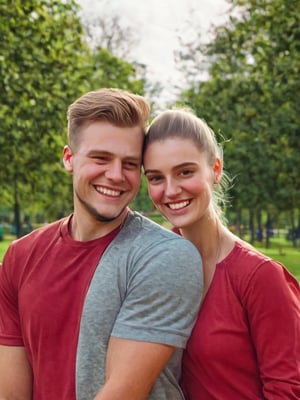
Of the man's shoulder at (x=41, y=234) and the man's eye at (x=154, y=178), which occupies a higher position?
the man's eye at (x=154, y=178)

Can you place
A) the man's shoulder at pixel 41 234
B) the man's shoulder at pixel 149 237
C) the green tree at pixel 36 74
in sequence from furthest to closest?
1. the green tree at pixel 36 74
2. the man's shoulder at pixel 41 234
3. the man's shoulder at pixel 149 237

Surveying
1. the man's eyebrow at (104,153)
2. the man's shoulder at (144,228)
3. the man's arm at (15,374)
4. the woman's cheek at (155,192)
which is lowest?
the man's arm at (15,374)

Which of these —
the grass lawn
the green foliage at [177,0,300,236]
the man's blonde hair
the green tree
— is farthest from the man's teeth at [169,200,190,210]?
the grass lawn

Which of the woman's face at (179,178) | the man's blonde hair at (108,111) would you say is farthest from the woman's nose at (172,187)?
the man's blonde hair at (108,111)

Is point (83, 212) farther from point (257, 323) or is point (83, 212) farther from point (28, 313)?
point (257, 323)

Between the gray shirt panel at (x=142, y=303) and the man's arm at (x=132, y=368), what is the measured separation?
33 millimetres

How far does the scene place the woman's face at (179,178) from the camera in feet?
9.89

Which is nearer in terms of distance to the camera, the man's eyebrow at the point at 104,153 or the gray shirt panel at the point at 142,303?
the gray shirt panel at the point at 142,303

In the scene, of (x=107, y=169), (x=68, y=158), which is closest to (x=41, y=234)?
(x=68, y=158)

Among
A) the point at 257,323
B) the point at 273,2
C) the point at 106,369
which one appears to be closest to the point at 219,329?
the point at 257,323

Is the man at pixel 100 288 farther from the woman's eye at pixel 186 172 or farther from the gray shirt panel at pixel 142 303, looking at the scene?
the woman's eye at pixel 186 172

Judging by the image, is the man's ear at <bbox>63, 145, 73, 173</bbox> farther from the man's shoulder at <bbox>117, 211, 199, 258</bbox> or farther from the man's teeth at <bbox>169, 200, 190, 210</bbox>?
the man's teeth at <bbox>169, 200, 190, 210</bbox>

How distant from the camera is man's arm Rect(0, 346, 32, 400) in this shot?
308cm

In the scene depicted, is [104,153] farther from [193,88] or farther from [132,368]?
[193,88]
